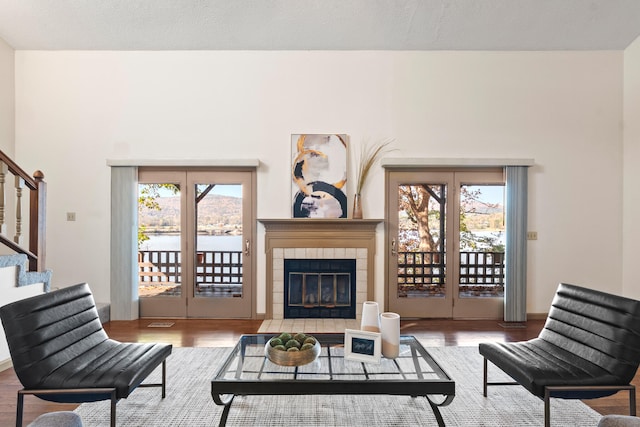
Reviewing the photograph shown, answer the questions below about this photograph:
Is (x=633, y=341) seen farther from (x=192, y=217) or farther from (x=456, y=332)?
(x=192, y=217)

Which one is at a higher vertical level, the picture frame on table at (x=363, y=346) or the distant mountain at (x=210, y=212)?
the distant mountain at (x=210, y=212)

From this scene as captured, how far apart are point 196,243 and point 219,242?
11.8 inches

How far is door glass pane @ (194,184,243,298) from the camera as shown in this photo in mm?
4750

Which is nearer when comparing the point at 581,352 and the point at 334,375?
the point at 334,375

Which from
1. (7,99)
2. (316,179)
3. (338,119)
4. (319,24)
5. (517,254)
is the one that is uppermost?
(319,24)

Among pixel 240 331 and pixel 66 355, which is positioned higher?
pixel 66 355

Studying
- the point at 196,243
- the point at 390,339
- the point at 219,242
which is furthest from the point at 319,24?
the point at 390,339

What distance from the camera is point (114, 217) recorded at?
460cm

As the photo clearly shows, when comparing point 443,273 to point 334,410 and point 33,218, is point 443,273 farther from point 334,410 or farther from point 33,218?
point 33,218

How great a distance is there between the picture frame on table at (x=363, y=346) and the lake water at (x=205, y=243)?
9.04 ft

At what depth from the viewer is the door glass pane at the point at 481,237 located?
4.77m

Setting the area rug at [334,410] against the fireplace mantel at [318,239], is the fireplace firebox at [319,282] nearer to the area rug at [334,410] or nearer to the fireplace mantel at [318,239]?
the fireplace mantel at [318,239]

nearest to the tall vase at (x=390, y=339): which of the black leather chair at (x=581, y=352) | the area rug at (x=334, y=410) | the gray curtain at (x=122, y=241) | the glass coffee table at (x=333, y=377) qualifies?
the glass coffee table at (x=333, y=377)

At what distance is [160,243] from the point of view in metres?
4.77
